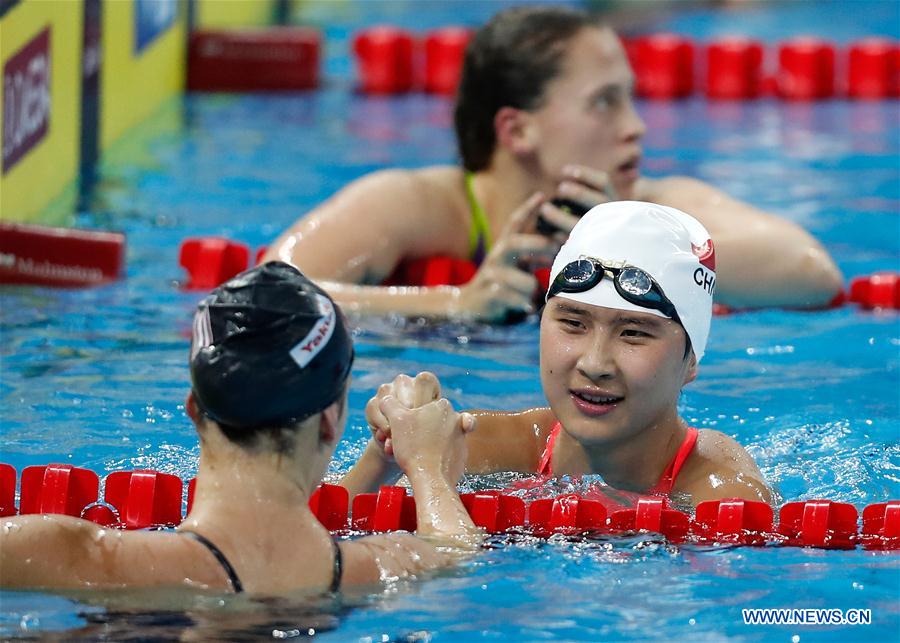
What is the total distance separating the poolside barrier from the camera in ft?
11.4

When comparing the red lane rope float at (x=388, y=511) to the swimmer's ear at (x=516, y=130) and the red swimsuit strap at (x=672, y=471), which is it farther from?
the swimmer's ear at (x=516, y=130)

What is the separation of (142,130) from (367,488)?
5.62 meters

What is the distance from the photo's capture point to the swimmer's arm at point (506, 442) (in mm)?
3867

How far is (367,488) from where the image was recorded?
359 cm

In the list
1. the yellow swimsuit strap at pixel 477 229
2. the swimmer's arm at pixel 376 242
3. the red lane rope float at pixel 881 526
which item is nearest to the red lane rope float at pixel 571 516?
the red lane rope float at pixel 881 526

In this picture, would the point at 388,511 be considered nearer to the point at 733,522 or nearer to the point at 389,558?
the point at 389,558

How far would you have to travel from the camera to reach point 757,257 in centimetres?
568

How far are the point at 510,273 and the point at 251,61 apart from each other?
17.2 ft

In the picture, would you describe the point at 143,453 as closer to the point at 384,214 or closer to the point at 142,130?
the point at 384,214

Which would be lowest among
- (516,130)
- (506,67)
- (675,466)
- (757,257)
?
(675,466)

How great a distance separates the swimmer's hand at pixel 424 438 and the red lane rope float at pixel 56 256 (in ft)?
9.13

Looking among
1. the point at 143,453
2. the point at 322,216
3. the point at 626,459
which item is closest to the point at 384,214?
the point at 322,216

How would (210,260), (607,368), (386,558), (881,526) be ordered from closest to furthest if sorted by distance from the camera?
(386,558) < (607,368) < (881,526) < (210,260)

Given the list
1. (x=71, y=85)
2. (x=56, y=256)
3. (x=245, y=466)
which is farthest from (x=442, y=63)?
(x=245, y=466)
